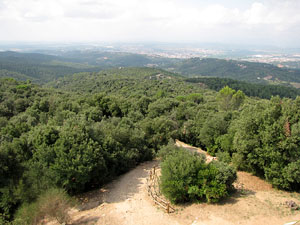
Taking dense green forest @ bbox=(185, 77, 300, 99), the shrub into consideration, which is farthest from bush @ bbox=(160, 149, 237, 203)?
dense green forest @ bbox=(185, 77, 300, 99)

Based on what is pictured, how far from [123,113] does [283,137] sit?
30.9m

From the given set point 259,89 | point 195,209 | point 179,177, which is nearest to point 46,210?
point 179,177

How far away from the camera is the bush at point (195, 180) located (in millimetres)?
14688

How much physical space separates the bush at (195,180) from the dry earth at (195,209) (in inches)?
30.0

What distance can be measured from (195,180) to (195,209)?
1.96 m

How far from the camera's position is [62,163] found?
54.4ft

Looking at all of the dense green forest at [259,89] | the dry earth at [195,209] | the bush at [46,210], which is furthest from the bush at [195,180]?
the dense green forest at [259,89]

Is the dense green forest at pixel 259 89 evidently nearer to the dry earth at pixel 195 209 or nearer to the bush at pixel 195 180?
the dry earth at pixel 195 209

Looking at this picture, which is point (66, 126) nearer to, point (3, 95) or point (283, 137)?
point (283, 137)

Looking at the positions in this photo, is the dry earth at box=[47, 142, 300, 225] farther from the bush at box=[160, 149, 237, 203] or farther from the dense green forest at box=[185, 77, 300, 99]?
→ the dense green forest at box=[185, 77, 300, 99]

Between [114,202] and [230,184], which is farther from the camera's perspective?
[114,202]

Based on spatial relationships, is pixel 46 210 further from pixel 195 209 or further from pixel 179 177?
pixel 195 209

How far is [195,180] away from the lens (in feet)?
50.1

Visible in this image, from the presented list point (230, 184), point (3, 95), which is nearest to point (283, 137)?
point (230, 184)
